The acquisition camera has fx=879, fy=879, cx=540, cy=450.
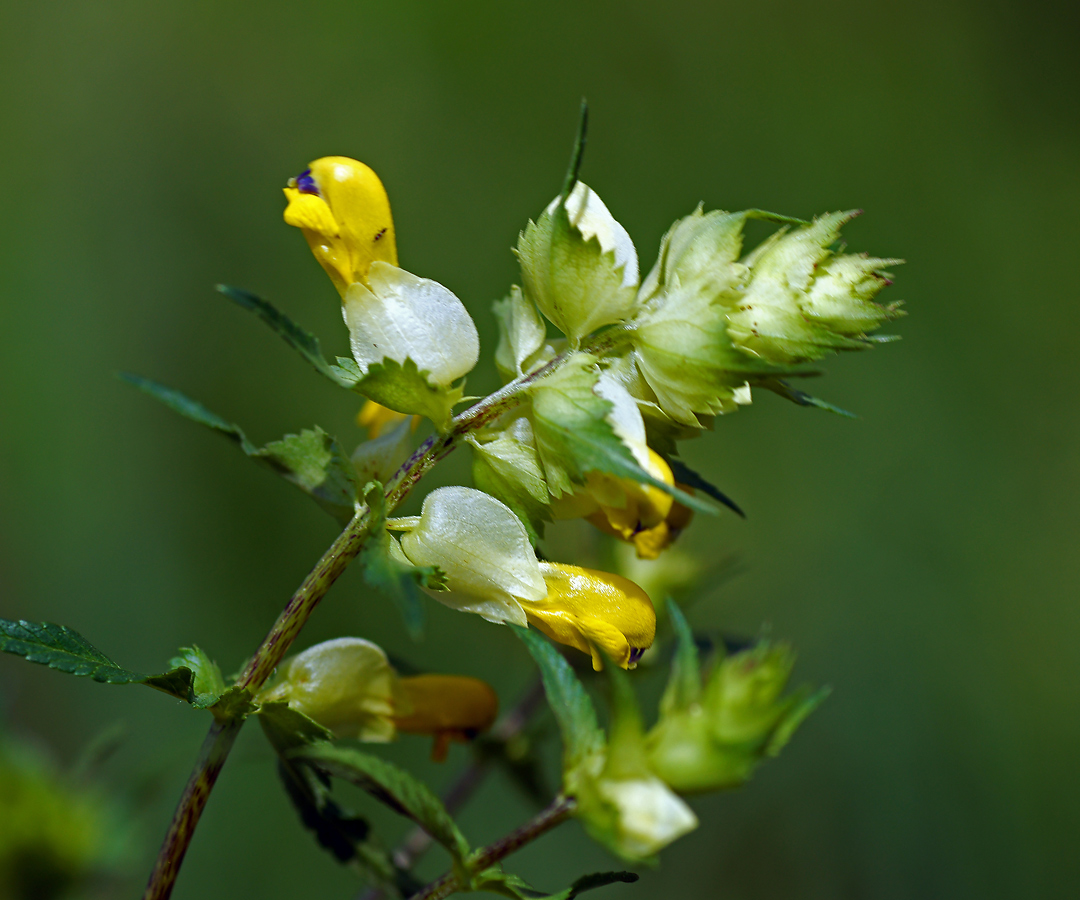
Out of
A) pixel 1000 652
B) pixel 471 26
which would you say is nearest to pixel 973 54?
pixel 471 26

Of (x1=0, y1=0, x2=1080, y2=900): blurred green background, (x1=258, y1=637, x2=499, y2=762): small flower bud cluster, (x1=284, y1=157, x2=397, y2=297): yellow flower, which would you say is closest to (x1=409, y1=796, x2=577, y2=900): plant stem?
(x1=258, y1=637, x2=499, y2=762): small flower bud cluster

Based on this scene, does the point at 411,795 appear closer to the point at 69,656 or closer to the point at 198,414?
the point at 69,656

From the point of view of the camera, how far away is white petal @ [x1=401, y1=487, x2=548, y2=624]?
0.88m

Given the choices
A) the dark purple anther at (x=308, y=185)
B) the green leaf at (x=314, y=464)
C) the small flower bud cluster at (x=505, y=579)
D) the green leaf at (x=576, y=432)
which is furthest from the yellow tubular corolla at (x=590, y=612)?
the dark purple anther at (x=308, y=185)

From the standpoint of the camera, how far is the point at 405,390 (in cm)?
87

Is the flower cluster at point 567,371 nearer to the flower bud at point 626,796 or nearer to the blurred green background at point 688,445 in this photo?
the flower bud at point 626,796

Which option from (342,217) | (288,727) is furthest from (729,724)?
(342,217)

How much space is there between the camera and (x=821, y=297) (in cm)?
91

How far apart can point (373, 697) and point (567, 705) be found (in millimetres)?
327

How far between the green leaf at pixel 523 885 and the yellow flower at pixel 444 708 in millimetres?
293

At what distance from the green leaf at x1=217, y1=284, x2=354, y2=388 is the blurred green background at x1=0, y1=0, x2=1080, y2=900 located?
Answer: 7.62 ft

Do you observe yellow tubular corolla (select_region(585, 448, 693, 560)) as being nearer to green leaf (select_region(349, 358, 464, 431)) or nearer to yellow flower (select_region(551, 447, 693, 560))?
yellow flower (select_region(551, 447, 693, 560))

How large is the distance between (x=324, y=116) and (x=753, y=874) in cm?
371

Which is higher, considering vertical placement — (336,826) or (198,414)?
(198,414)
